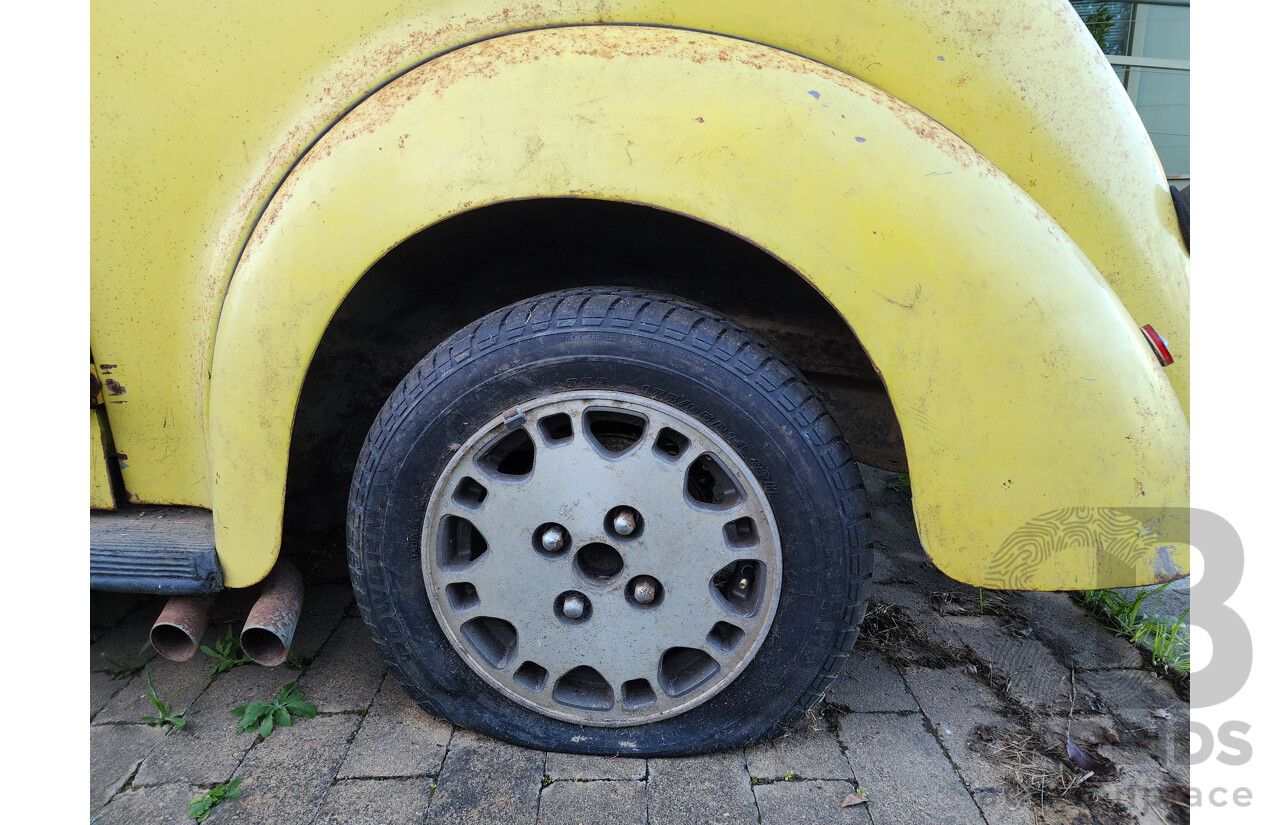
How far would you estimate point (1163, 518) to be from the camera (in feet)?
4.21

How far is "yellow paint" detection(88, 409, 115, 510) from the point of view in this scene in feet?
5.35

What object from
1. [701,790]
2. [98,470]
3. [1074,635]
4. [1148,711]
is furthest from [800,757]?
[98,470]

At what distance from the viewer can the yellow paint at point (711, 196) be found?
1.25 metres

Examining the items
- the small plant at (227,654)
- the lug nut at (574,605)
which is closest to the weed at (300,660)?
the small plant at (227,654)

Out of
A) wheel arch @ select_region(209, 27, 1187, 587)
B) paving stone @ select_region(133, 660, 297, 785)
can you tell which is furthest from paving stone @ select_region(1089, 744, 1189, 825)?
paving stone @ select_region(133, 660, 297, 785)

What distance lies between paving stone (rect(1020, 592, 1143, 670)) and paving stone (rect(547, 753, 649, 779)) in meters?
1.22

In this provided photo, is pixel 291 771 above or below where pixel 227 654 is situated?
below

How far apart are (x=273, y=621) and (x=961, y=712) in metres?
1.63

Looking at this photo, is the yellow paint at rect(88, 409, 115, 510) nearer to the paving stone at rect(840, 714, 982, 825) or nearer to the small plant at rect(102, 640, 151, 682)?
the small plant at rect(102, 640, 151, 682)

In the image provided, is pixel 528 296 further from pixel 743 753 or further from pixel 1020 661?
pixel 1020 661

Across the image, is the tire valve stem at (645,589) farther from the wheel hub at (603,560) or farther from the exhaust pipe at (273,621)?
the exhaust pipe at (273,621)

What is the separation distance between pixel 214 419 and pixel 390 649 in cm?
63

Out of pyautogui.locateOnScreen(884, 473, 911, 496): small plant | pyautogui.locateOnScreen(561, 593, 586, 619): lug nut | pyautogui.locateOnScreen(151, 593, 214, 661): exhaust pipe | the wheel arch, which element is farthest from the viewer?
pyautogui.locateOnScreen(884, 473, 911, 496): small plant

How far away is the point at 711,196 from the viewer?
126cm
